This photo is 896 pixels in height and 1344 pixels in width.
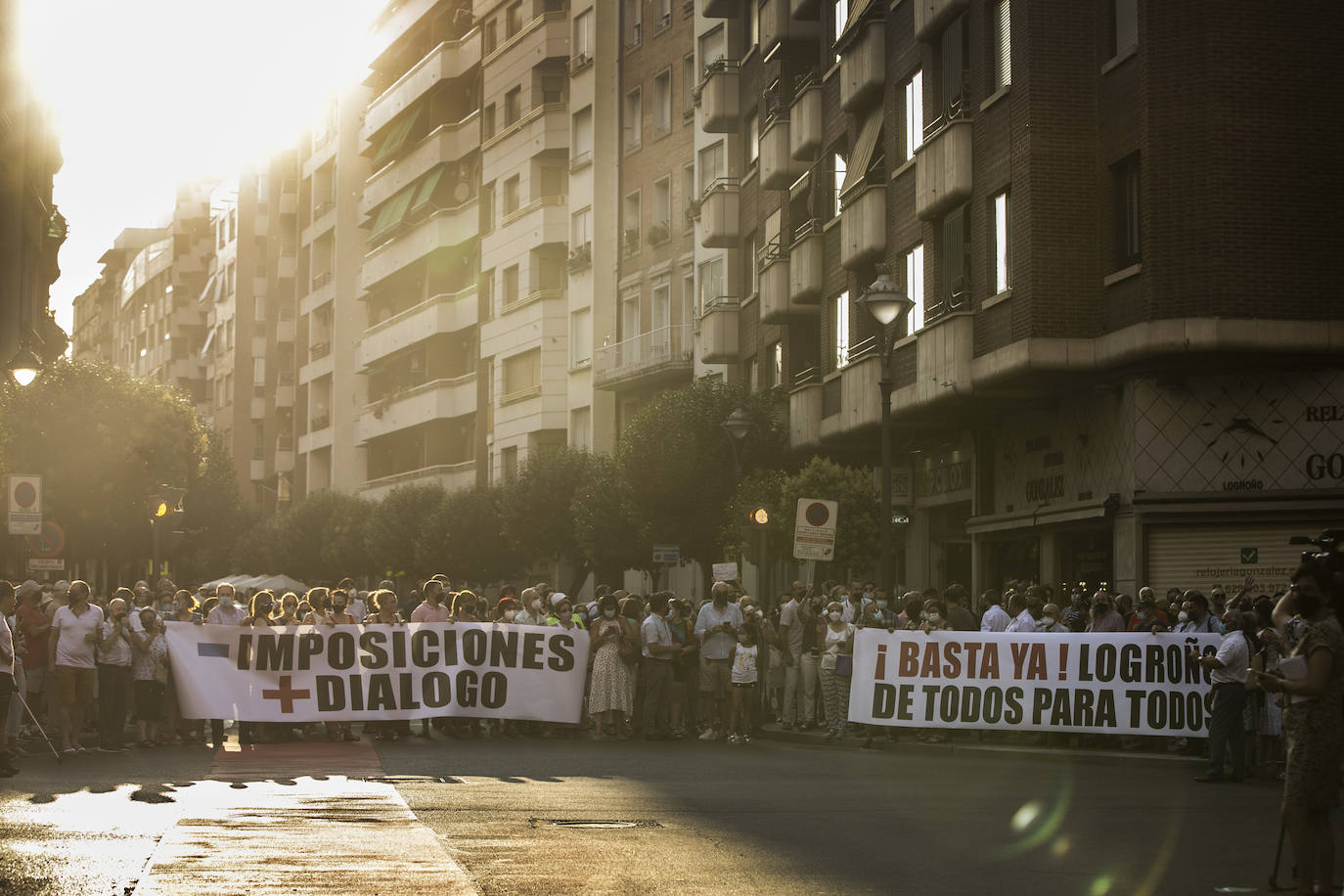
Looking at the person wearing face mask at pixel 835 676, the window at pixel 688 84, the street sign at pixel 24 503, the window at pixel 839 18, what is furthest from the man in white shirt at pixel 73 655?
the window at pixel 688 84

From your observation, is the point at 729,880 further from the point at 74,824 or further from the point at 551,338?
the point at 551,338

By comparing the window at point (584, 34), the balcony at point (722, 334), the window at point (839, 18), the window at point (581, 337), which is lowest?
the balcony at point (722, 334)

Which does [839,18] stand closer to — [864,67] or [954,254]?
[864,67]

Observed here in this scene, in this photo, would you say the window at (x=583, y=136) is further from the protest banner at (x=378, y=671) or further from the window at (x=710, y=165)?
the protest banner at (x=378, y=671)

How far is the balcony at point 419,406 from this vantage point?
68.9 m

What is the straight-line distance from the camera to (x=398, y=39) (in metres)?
79.4

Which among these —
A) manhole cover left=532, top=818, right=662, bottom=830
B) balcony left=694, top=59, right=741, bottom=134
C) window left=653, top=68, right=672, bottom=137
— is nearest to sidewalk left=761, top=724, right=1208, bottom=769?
manhole cover left=532, top=818, right=662, bottom=830

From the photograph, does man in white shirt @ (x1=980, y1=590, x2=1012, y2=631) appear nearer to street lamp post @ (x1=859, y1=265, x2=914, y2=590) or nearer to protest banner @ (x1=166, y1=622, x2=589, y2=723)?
street lamp post @ (x1=859, y1=265, x2=914, y2=590)

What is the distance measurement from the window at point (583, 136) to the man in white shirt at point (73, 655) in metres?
38.7

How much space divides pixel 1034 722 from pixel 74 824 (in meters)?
11.5

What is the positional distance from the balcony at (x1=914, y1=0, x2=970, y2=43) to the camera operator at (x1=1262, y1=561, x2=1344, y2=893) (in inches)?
861

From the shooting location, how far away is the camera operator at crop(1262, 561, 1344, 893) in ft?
33.6

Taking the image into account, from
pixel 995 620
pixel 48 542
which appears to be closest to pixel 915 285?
pixel 995 620

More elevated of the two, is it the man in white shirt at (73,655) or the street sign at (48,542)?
the street sign at (48,542)
